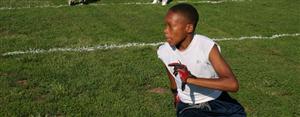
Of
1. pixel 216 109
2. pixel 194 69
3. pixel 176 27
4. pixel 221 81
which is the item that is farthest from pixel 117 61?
pixel 221 81

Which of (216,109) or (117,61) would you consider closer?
(216,109)

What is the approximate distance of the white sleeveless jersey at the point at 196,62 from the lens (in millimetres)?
4113

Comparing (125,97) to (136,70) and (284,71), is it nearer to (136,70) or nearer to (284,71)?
(136,70)

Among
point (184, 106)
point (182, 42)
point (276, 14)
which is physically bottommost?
point (276, 14)

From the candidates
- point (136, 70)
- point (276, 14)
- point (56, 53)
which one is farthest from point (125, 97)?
point (276, 14)

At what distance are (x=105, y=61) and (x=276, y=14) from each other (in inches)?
267

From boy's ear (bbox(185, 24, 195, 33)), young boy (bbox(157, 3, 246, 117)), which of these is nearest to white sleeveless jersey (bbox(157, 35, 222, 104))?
young boy (bbox(157, 3, 246, 117))

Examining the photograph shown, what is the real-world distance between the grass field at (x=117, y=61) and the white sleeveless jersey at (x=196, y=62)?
2154mm

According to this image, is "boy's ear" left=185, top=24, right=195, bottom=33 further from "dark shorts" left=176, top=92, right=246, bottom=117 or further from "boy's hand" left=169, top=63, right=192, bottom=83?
"dark shorts" left=176, top=92, right=246, bottom=117

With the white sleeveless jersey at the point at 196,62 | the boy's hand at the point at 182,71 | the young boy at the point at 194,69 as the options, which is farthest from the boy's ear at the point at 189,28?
the boy's hand at the point at 182,71

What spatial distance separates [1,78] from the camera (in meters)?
7.64

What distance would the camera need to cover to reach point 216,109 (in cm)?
433

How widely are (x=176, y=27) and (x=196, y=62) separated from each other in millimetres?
334

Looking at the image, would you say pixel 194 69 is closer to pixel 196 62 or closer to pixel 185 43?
pixel 196 62
